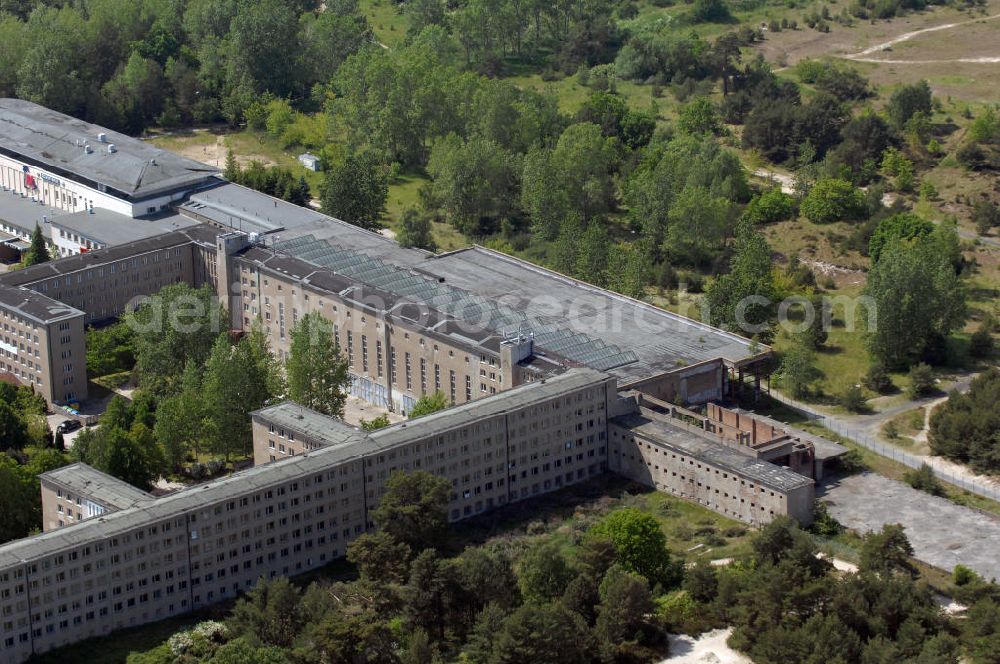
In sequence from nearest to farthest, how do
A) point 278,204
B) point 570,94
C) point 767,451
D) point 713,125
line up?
point 767,451 → point 278,204 → point 713,125 → point 570,94

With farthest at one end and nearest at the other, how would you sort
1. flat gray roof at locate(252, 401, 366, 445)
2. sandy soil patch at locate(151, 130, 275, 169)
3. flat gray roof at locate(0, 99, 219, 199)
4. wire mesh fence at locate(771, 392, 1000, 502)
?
sandy soil patch at locate(151, 130, 275, 169)
flat gray roof at locate(0, 99, 219, 199)
wire mesh fence at locate(771, 392, 1000, 502)
flat gray roof at locate(252, 401, 366, 445)

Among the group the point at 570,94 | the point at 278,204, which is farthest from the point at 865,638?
the point at 570,94

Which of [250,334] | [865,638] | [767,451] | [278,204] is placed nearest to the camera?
[865,638]

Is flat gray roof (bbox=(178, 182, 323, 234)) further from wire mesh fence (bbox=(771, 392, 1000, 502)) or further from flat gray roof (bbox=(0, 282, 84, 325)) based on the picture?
wire mesh fence (bbox=(771, 392, 1000, 502))

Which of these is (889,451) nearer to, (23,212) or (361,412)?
(361,412)

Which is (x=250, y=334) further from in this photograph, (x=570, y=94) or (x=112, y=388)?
(x=570, y=94)

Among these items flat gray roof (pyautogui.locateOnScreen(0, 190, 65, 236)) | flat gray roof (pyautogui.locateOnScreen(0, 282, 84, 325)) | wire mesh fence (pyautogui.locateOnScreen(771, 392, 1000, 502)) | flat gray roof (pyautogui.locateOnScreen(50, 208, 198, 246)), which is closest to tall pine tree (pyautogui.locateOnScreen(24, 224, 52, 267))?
flat gray roof (pyautogui.locateOnScreen(50, 208, 198, 246))
